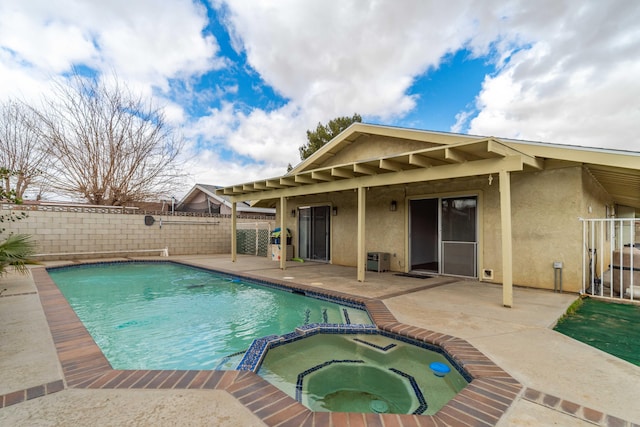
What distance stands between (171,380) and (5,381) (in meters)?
1.42

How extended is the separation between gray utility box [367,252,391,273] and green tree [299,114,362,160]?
13.5m

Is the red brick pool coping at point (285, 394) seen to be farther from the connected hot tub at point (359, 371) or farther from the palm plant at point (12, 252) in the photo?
the palm plant at point (12, 252)

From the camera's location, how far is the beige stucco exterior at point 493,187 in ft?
18.1

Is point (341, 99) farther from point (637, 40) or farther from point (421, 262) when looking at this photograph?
point (637, 40)

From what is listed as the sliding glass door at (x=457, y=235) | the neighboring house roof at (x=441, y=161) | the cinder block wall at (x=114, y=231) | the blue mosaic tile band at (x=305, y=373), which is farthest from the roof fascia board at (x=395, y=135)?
the cinder block wall at (x=114, y=231)

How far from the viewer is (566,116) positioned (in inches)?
744

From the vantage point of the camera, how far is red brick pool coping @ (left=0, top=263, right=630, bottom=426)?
6.78 feet

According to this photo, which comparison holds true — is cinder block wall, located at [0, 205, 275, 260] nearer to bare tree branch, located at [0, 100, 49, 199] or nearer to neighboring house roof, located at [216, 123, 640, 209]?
bare tree branch, located at [0, 100, 49, 199]

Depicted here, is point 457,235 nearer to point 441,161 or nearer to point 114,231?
point 441,161

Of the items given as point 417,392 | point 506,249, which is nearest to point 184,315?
point 417,392

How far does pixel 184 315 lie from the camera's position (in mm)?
5371

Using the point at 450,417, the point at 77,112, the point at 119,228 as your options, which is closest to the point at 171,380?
the point at 450,417

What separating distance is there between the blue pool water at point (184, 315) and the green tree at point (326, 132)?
1464cm

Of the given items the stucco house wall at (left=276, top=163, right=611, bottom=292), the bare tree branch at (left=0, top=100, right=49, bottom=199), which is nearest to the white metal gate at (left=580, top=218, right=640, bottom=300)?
the stucco house wall at (left=276, top=163, right=611, bottom=292)
